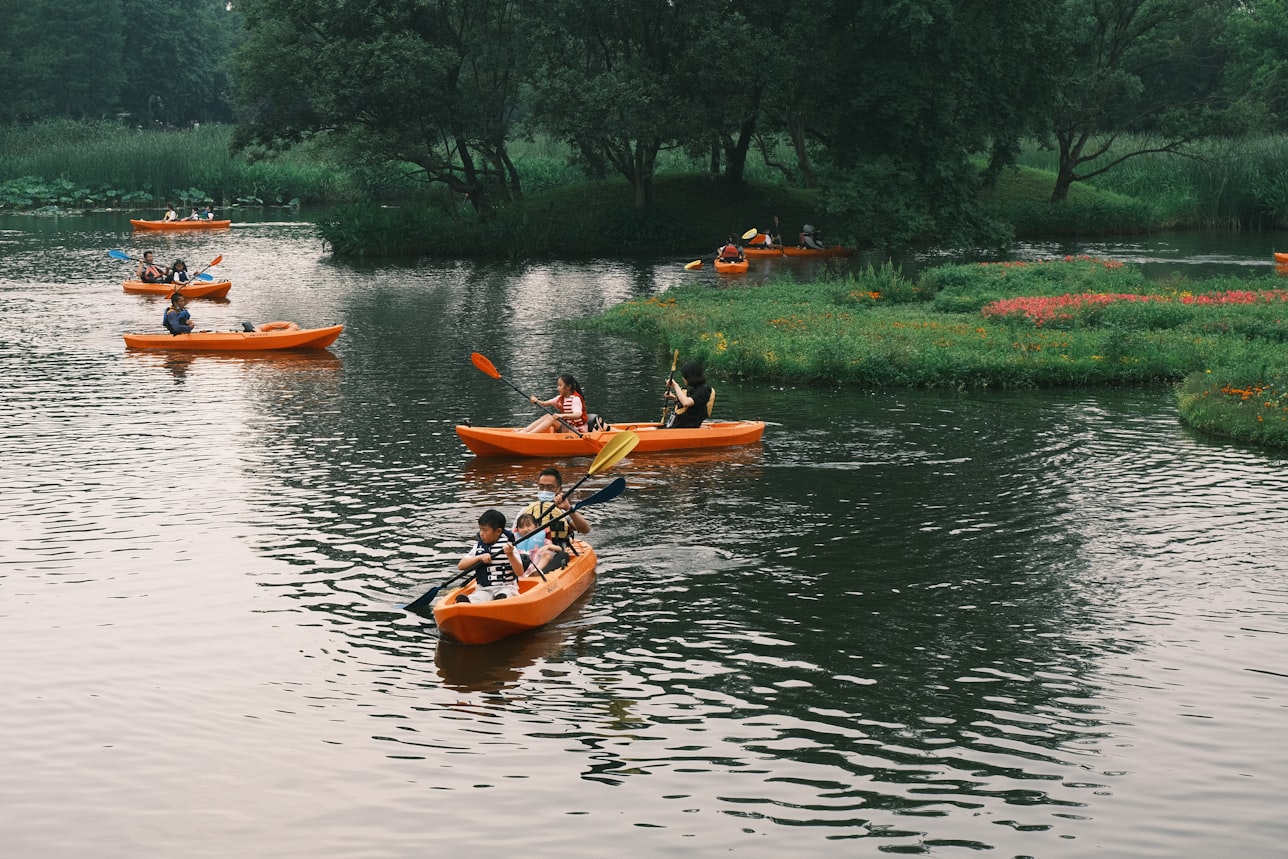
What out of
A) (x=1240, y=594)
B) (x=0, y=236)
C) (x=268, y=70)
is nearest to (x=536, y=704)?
(x=1240, y=594)

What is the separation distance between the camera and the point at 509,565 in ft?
45.0

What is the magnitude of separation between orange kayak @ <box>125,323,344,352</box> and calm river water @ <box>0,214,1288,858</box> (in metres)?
5.78

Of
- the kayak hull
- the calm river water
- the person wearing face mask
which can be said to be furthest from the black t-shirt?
the kayak hull

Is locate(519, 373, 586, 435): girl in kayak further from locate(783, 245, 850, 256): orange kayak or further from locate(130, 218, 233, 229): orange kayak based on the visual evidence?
locate(130, 218, 233, 229): orange kayak

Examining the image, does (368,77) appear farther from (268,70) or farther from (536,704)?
(536,704)

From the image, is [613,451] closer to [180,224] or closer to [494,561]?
[494,561]

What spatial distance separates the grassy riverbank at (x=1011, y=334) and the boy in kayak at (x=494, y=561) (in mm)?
12116

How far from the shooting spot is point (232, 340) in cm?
2989

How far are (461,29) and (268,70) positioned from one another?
6972mm

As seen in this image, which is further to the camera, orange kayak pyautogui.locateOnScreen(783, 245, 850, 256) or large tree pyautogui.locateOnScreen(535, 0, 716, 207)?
orange kayak pyautogui.locateOnScreen(783, 245, 850, 256)

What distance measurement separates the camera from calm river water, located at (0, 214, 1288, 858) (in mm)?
9547

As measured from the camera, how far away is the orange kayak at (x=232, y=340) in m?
29.8

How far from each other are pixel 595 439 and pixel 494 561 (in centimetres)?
635

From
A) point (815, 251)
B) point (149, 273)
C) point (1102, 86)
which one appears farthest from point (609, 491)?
point (1102, 86)
